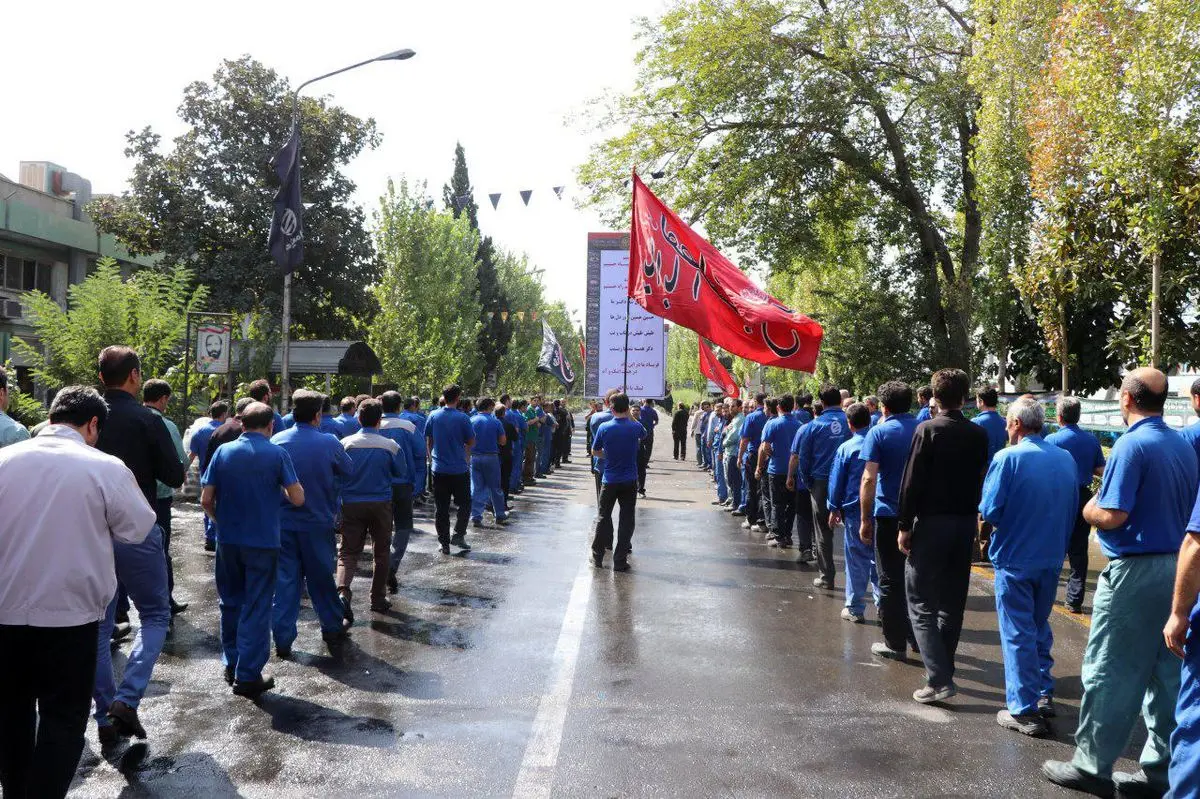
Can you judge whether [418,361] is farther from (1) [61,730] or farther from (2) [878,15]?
(1) [61,730]

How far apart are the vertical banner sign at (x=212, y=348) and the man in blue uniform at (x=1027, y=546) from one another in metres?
13.3

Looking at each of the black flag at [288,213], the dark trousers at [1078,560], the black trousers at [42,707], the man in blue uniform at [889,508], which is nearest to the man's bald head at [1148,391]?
the man in blue uniform at [889,508]

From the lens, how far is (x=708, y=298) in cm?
1275

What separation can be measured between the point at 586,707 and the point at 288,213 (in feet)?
45.0

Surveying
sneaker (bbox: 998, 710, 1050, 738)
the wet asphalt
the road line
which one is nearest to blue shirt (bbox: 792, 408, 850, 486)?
the wet asphalt

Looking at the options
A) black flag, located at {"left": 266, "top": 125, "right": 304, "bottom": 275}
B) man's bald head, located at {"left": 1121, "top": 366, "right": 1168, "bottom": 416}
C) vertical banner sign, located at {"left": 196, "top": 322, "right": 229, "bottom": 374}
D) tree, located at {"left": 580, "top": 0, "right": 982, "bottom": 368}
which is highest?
tree, located at {"left": 580, "top": 0, "right": 982, "bottom": 368}

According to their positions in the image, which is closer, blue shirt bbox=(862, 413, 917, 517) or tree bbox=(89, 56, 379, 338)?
blue shirt bbox=(862, 413, 917, 517)

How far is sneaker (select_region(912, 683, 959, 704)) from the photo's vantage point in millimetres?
6184

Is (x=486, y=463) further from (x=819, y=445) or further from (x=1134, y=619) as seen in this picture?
(x=1134, y=619)

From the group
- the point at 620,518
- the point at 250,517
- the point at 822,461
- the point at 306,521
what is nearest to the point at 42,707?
the point at 250,517

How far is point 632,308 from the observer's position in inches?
957

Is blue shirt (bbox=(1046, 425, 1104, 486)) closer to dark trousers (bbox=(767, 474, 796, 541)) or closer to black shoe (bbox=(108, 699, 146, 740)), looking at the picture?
dark trousers (bbox=(767, 474, 796, 541))

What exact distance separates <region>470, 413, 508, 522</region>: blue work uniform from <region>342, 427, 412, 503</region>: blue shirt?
5503 mm

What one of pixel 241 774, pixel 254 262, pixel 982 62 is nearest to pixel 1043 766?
pixel 241 774
